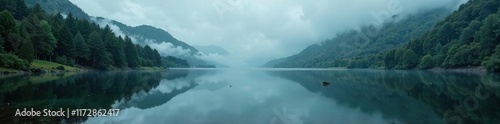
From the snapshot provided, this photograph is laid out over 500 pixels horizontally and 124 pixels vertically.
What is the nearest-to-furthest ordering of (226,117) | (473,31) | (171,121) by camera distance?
(171,121)
(226,117)
(473,31)

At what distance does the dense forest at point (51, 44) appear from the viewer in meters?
81.4

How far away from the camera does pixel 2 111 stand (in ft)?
72.1

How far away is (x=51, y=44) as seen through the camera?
104m

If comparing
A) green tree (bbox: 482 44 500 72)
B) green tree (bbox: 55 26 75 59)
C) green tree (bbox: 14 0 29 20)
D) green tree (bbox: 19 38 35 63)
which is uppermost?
green tree (bbox: 14 0 29 20)

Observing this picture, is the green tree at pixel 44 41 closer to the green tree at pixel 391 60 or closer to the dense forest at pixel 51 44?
the dense forest at pixel 51 44

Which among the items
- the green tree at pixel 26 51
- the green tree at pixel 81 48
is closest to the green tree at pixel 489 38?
the green tree at pixel 26 51

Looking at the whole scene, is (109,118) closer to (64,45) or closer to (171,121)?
(171,121)

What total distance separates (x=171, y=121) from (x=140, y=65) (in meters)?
159

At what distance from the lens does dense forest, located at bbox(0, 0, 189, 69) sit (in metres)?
81.4

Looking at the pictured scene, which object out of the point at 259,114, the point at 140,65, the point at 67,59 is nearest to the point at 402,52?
the point at 140,65

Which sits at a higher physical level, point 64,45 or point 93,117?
point 64,45

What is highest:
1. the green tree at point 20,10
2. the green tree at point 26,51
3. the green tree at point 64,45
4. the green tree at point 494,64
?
the green tree at point 20,10

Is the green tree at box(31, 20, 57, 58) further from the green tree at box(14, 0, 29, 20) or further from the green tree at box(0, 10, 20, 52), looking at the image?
the green tree at box(14, 0, 29, 20)

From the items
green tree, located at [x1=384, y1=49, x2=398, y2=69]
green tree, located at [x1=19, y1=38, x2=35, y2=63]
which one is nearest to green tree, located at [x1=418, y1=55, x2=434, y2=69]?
green tree, located at [x1=384, y1=49, x2=398, y2=69]
